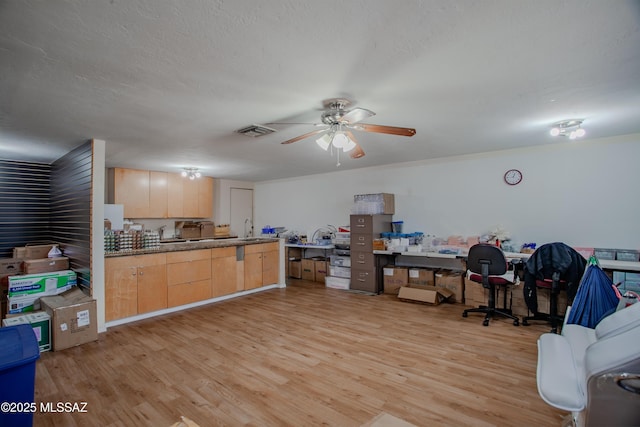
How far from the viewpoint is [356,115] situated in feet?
8.28

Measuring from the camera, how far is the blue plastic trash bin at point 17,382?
3.86ft

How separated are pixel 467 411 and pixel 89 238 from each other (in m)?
4.21

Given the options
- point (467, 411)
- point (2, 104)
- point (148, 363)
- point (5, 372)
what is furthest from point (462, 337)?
point (2, 104)

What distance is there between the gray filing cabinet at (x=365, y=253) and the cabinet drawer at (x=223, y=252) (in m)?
2.13

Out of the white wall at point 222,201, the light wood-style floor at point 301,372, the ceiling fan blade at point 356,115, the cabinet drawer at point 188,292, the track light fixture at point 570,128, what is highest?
the track light fixture at point 570,128

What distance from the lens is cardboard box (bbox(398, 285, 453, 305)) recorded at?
460cm

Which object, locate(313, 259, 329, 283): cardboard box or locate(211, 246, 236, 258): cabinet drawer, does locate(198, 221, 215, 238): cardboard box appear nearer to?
locate(211, 246, 236, 258): cabinet drawer

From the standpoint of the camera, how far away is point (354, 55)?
73.7 inches

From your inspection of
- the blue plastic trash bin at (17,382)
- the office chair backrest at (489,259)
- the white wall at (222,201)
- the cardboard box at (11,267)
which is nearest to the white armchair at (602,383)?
the blue plastic trash bin at (17,382)

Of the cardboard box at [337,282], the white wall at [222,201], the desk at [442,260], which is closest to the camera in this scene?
the desk at [442,260]

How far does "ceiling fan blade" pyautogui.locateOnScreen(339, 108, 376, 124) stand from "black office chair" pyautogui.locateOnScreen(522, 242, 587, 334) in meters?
2.71

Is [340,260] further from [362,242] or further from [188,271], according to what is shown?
[188,271]

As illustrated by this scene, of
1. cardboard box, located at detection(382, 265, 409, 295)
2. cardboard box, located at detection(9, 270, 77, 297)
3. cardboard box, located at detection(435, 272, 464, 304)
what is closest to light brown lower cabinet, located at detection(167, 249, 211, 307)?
cardboard box, located at detection(9, 270, 77, 297)

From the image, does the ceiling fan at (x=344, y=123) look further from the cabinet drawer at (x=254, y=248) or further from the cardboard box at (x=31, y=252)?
the cardboard box at (x=31, y=252)
